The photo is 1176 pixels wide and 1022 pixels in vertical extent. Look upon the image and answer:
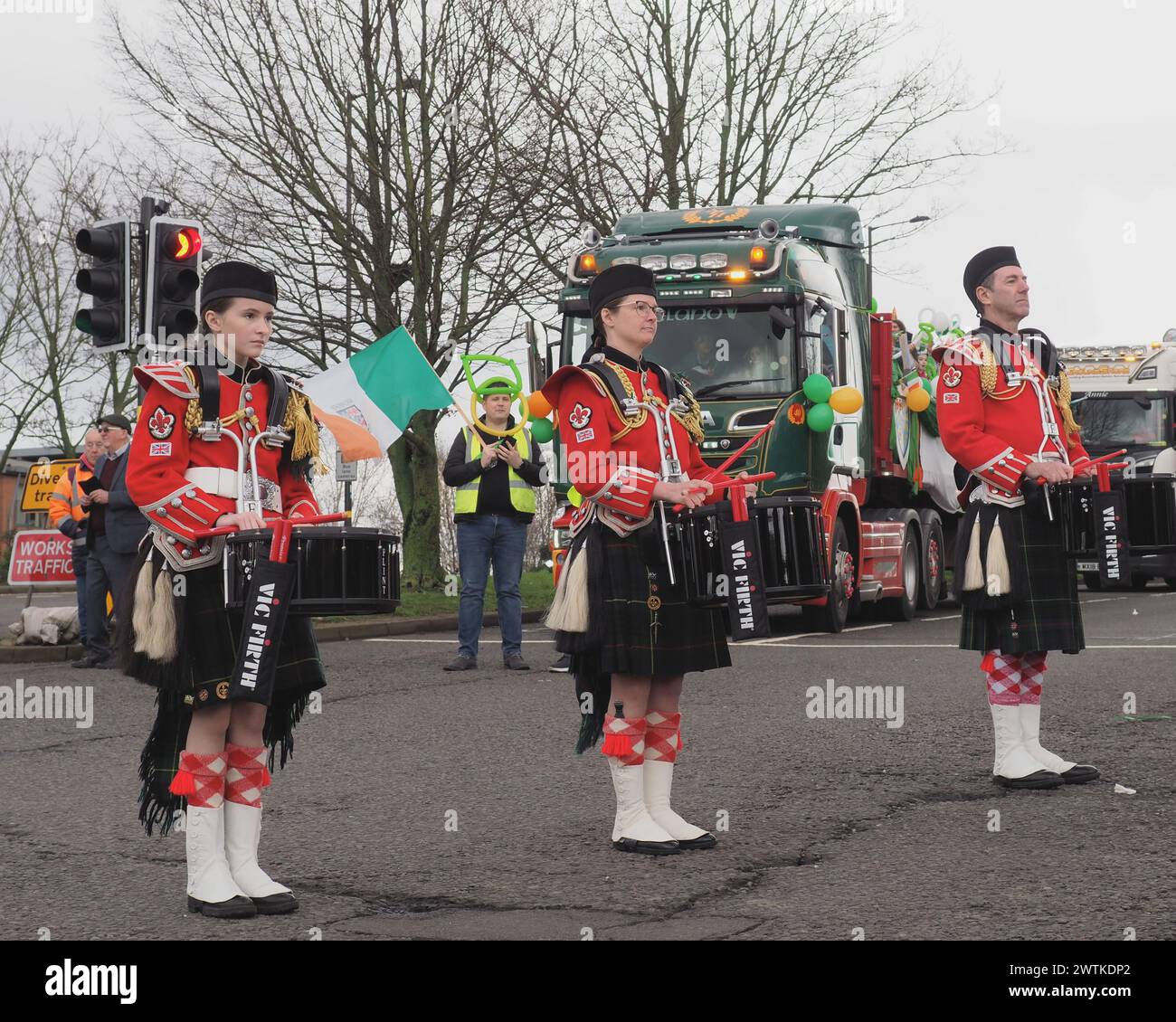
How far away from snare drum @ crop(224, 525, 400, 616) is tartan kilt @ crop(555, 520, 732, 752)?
3.44ft

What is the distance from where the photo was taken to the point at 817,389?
1368 cm

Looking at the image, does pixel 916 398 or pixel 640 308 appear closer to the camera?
pixel 640 308

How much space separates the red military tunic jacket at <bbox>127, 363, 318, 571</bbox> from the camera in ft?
15.7

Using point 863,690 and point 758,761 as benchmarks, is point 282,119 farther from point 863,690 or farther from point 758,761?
point 758,761

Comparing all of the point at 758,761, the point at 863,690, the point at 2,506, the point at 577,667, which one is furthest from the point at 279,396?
the point at 2,506

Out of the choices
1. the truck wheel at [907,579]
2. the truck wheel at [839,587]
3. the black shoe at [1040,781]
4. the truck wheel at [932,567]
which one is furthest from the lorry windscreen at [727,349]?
the black shoe at [1040,781]

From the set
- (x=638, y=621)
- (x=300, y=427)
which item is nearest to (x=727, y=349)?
(x=638, y=621)

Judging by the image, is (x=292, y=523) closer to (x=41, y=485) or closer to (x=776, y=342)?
(x=776, y=342)

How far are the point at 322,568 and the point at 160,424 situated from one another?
25.1 inches

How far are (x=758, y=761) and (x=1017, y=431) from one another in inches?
74.9

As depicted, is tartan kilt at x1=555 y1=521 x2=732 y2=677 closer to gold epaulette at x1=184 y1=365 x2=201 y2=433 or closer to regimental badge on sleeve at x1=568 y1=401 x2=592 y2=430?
regimental badge on sleeve at x1=568 y1=401 x2=592 y2=430

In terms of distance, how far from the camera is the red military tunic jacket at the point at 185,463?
15.7ft
